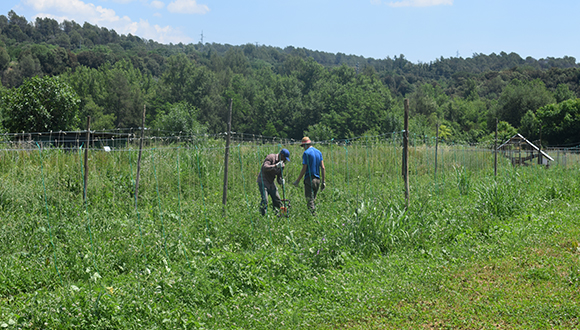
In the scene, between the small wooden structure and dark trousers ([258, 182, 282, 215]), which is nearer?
dark trousers ([258, 182, 282, 215])

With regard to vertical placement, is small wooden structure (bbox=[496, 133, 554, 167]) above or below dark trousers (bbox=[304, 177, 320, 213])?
above

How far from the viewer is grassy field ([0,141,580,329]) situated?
3.99 meters

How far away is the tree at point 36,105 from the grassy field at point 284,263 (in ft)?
35.8

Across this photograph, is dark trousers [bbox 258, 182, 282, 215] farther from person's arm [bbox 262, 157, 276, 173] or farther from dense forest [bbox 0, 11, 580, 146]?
dense forest [bbox 0, 11, 580, 146]

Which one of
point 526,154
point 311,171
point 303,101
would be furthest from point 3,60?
point 311,171

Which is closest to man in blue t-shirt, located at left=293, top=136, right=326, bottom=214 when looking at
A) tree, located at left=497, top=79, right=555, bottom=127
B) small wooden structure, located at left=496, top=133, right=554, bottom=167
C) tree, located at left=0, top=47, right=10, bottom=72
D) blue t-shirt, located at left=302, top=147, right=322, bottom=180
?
blue t-shirt, located at left=302, top=147, right=322, bottom=180

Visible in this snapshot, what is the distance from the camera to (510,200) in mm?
8289

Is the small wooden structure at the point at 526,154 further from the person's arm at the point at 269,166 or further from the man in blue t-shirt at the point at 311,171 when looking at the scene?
the person's arm at the point at 269,166

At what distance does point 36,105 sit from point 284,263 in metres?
17.7

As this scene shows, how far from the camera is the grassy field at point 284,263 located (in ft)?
13.1

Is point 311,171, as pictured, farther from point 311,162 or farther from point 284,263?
point 284,263

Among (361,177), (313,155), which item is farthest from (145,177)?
(361,177)

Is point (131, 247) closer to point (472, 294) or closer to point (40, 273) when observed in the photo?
point (40, 273)

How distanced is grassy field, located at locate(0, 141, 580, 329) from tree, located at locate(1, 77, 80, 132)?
10.9 m
